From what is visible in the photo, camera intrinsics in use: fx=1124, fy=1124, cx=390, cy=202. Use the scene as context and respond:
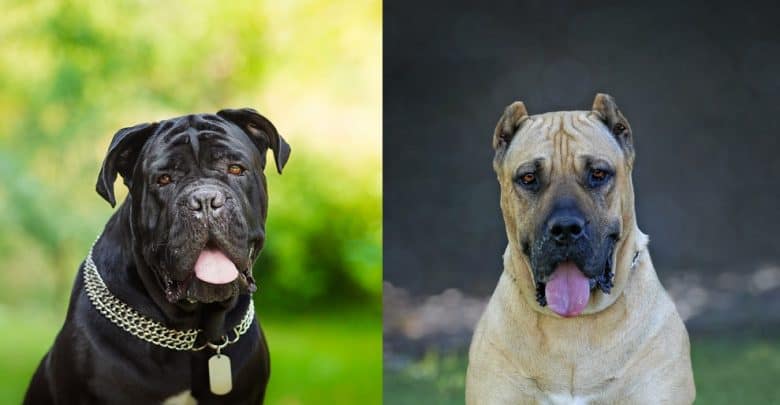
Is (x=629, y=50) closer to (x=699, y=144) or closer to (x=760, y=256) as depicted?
(x=699, y=144)

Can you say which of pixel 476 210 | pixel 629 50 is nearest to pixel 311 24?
pixel 476 210

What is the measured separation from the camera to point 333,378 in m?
5.43

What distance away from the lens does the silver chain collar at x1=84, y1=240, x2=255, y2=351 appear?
12.7 feet

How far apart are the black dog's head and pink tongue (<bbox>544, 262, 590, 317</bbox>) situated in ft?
3.39

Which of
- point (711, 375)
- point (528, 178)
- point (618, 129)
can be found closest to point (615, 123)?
point (618, 129)

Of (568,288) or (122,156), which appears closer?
(568,288)

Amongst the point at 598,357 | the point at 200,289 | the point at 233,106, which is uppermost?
the point at 233,106

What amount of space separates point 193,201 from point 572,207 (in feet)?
4.16

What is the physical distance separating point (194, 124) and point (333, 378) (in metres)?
1.87

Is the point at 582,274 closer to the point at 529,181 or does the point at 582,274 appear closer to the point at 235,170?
the point at 529,181

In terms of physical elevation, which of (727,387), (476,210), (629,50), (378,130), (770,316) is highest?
(629,50)

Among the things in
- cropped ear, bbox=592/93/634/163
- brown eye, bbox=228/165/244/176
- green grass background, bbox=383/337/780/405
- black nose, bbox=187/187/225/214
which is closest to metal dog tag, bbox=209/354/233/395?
black nose, bbox=187/187/225/214

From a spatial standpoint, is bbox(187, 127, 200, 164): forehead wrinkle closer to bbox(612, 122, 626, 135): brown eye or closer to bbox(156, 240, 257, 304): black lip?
bbox(156, 240, 257, 304): black lip

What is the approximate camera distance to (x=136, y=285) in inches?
153
